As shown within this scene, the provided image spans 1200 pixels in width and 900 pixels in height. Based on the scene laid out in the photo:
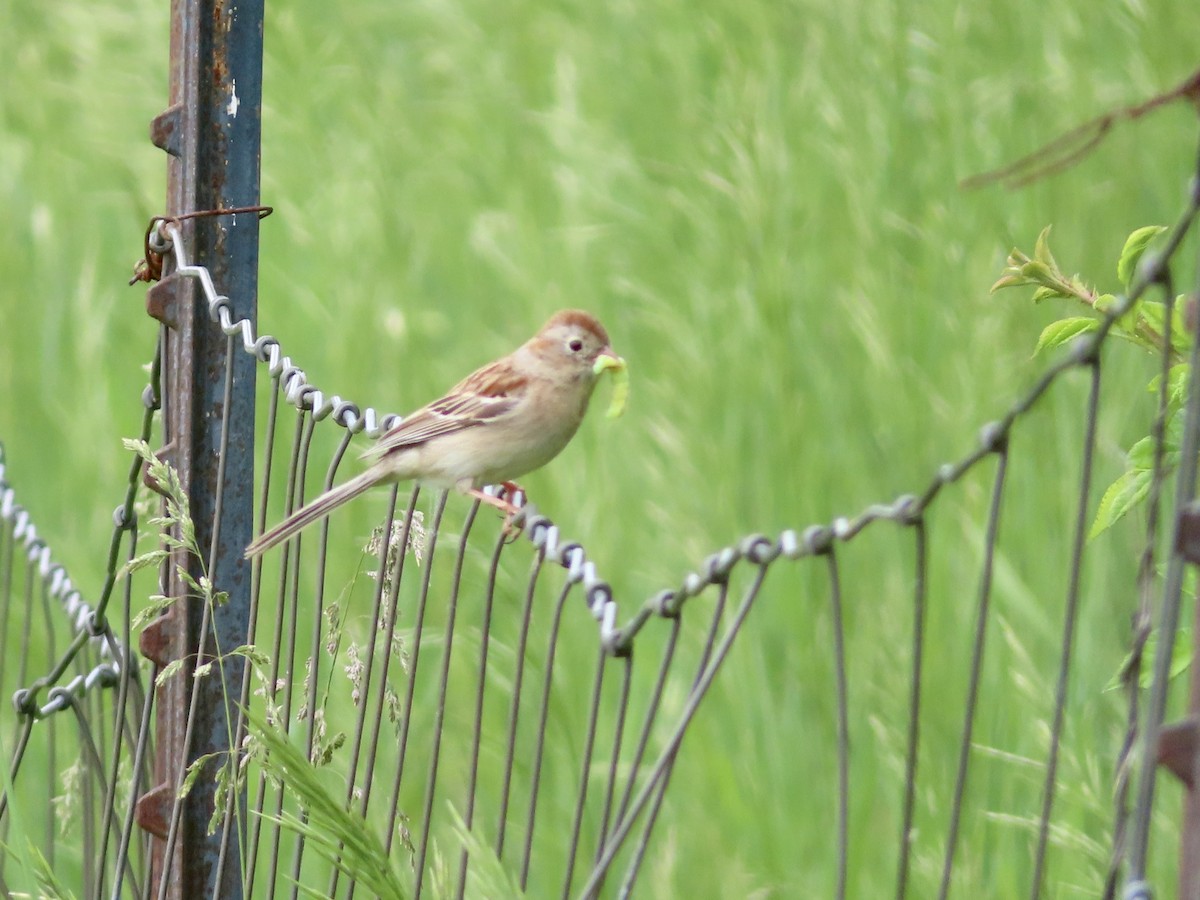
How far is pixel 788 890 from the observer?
10.4 ft

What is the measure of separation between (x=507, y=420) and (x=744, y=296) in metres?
0.69

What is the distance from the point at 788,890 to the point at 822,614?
2.02 ft

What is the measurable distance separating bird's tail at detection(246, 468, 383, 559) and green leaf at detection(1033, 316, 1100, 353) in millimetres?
1134

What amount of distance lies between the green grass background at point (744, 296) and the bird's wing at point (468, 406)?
0.31m

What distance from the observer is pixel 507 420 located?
3.84 m

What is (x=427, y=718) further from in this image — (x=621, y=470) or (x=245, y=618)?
(x=245, y=618)

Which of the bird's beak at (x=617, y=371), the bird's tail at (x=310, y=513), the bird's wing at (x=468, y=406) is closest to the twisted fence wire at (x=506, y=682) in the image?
the bird's tail at (x=310, y=513)

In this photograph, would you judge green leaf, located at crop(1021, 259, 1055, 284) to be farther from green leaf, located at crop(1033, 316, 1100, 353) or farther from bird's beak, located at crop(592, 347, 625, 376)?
bird's beak, located at crop(592, 347, 625, 376)

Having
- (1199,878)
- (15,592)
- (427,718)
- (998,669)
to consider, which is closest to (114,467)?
(15,592)

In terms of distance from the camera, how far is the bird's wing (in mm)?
3771

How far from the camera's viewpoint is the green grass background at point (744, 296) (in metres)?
3.30

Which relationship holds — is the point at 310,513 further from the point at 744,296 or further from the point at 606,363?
the point at 744,296

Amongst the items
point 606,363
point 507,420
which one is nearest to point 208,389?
point 606,363

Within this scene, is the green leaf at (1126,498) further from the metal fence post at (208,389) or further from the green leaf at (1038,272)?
the metal fence post at (208,389)
